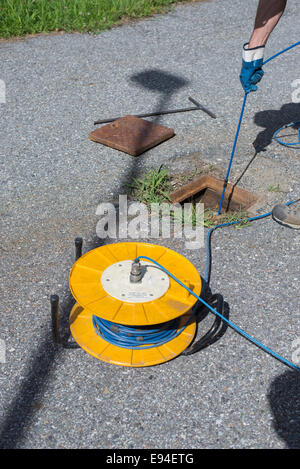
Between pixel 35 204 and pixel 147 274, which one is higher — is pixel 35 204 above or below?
below

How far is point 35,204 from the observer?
3.59m

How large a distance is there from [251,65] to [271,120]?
1642 millimetres

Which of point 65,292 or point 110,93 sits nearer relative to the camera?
point 65,292

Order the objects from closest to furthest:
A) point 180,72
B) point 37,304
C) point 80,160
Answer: point 37,304 → point 80,160 → point 180,72

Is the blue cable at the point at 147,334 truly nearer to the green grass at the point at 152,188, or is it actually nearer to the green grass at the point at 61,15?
the green grass at the point at 152,188

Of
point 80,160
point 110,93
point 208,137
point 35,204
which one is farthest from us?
point 110,93

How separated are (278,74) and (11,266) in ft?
14.2

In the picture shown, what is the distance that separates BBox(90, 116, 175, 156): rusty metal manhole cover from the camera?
4222 millimetres

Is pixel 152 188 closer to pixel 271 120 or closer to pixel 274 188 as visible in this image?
pixel 274 188

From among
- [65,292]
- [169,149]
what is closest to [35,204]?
[65,292]

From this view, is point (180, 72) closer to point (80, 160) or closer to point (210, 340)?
point (80, 160)

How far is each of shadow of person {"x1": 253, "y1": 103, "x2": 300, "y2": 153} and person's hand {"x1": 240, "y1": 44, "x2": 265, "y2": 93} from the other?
3.47ft

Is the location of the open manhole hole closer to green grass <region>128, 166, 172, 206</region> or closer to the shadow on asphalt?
green grass <region>128, 166, 172, 206</region>

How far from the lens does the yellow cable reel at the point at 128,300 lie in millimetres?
2332
